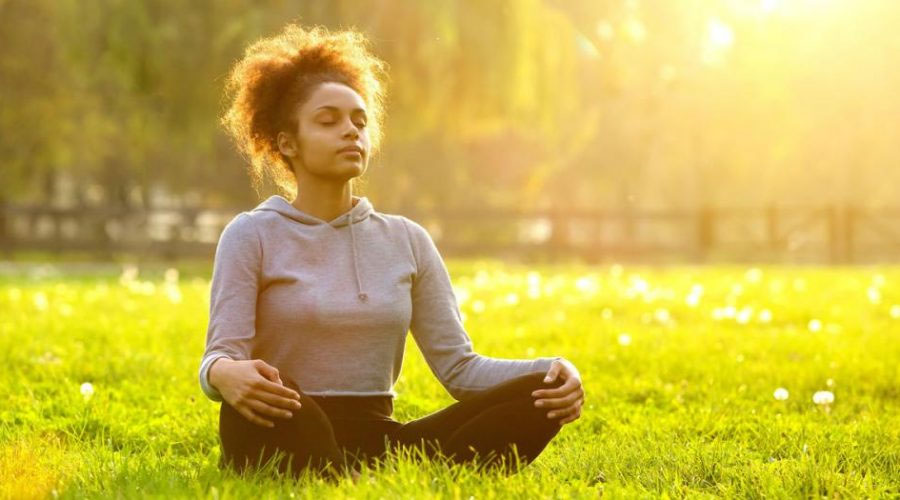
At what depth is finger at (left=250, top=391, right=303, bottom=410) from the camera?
3.34m

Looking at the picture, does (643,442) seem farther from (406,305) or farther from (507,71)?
(507,71)

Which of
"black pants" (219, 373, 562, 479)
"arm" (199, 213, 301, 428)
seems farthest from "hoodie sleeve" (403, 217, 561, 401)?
"arm" (199, 213, 301, 428)

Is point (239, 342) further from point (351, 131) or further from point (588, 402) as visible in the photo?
point (588, 402)

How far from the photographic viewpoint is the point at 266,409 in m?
3.38

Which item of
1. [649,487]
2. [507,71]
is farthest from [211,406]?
[507,71]

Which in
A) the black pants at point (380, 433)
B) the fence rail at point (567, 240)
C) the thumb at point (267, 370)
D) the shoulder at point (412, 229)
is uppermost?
the shoulder at point (412, 229)

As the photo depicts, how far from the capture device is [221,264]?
12.2ft

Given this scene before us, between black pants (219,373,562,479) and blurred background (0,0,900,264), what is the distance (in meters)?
1.65

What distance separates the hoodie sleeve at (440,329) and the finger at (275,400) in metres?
0.77

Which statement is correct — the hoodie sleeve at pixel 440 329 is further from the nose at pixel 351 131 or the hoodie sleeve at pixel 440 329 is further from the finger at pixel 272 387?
the finger at pixel 272 387

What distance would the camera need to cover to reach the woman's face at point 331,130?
3.81 meters

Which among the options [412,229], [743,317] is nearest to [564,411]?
[412,229]

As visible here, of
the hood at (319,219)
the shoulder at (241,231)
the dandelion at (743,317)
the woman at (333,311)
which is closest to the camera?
the woman at (333,311)

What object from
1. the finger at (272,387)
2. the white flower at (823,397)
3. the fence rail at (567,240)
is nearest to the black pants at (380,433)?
the finger at (272,387)
